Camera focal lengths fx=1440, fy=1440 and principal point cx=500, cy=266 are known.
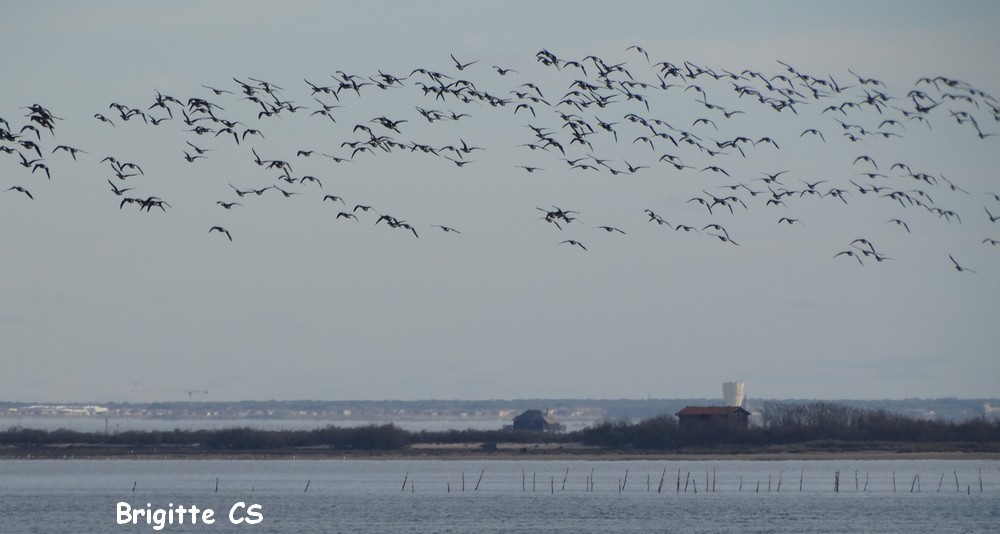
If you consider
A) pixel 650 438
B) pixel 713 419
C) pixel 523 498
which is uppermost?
pixel 713 419

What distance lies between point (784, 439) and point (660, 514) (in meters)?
66.9

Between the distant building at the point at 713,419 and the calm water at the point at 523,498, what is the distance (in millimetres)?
4261

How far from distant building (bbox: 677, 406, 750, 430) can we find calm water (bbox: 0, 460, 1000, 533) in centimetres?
426

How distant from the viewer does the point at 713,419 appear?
161375 millimetres

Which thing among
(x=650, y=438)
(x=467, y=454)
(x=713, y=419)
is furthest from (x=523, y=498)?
(x=467, y=454)

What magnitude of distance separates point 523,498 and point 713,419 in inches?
2250

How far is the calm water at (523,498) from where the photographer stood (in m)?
87.9

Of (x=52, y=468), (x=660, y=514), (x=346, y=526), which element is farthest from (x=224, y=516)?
(x=52, y=468)

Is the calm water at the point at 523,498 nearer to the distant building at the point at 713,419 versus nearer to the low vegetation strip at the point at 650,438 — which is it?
the low vegetation strip at the point at 650,438

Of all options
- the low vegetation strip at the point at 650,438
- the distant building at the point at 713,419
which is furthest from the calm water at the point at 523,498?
the distant building at the point at 713,419

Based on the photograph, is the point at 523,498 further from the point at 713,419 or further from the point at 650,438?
the point at 713,419

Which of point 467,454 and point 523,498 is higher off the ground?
point 467,454

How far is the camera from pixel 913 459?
153500 millimetres

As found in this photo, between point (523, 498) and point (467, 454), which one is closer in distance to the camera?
point (523, 498)
